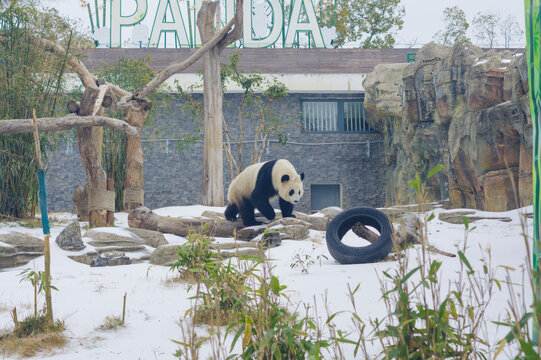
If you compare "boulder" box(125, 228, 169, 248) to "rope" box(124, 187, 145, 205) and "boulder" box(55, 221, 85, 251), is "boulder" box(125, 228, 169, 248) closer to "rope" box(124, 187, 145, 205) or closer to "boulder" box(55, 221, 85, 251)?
"boulder" box(55, 221, 85, 251)

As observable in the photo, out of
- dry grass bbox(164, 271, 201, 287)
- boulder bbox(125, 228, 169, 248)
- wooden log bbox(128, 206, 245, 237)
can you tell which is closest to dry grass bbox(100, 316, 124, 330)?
Answer: dry grass bbox(164, 271, 201, 287)

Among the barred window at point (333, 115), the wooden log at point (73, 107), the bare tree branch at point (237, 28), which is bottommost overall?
the wooden log at point (73, 107)

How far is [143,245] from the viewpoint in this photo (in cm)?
712

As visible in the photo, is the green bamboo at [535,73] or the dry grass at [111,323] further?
the dry grass at [111,323]

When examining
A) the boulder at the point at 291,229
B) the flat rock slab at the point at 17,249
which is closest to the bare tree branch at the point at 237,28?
the boulder at the point at 291,229

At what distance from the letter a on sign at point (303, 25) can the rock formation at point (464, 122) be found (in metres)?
3.17

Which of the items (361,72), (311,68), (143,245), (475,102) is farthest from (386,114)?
(143,245)

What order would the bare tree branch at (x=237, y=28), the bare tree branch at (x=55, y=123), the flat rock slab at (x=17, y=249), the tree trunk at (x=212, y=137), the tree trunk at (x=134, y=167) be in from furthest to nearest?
1. the tree trunk at (x=212, y=137)
2. the bare tree branch at (x=237, y=28)
3. the tree trunk at (x=134, y=167)
4. the bare tree branch at (x=55, y=123)
5. the flat rock slab at (x=17, y=249)

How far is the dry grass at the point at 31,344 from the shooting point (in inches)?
120

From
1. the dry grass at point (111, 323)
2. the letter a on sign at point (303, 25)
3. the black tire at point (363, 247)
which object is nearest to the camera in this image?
the dry grass at point (111, 323)

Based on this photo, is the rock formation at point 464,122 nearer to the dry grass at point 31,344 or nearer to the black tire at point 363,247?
the black tire at point 363,247

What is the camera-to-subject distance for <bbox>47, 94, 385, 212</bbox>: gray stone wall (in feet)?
55.7

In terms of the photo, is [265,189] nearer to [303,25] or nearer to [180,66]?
[180,66]

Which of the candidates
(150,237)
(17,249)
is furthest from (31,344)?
(150,237)
